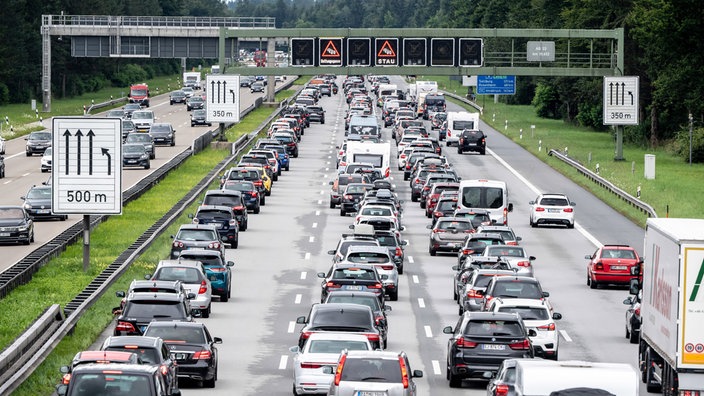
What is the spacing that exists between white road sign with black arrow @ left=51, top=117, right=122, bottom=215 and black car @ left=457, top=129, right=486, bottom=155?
56.6 metres

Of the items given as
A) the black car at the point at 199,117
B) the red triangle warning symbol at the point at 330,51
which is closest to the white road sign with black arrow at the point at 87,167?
the red triangle warning symbol at the point at 330,51

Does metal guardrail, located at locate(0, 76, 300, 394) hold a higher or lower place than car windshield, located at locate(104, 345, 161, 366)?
lower

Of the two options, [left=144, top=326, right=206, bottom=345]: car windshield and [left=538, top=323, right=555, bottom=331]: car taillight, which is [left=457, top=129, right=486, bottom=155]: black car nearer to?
[left=538, top=323, right=555, bottom=331]: car taillight

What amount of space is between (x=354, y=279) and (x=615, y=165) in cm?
5487

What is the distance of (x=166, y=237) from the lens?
181 feet

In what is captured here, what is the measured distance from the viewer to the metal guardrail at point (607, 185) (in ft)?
215

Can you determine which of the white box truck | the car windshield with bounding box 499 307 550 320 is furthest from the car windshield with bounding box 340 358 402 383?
the car windshield with bounding box 499 307 550 320

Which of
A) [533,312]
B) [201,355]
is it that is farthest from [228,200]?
[201,355]

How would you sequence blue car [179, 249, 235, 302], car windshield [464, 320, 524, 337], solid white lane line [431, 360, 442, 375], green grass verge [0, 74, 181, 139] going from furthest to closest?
green grass verge [0, 74, 181, 139]
blue car [179, 249, 235, 302]
solid white lane line [431, 360, 442, 375]
car windshield [464, 320, 524, 337]

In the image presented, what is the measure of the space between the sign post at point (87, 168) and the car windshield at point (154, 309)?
13.4m

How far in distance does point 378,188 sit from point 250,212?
546cm

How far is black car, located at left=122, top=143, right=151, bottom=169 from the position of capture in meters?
83.9

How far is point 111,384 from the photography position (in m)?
21.3

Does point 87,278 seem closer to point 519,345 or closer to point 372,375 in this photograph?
point 519,345
